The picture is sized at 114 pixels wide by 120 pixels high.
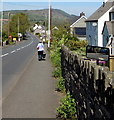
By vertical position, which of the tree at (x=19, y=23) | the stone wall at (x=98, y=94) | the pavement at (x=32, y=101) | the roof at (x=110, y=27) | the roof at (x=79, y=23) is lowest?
the pavement at (x=32, y=101)

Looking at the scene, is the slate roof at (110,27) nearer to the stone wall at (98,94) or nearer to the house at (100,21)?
the house at (100,21)

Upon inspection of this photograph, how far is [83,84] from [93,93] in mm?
1194

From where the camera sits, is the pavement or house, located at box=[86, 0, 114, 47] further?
house, located at box=[86, 0, 114, 47]

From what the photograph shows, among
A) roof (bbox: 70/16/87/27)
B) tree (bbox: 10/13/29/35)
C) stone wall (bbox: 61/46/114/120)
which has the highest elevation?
tree (bbox: 10/13/29/35)

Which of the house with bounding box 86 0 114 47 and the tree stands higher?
the tree

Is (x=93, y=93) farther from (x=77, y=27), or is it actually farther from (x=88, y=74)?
(x=77, y=27)

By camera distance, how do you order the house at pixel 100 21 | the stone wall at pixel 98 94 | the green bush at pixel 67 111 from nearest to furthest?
the stone wall at pixel 98 94 < the green bush at pixel 67 111 < the house at pixel 100 21

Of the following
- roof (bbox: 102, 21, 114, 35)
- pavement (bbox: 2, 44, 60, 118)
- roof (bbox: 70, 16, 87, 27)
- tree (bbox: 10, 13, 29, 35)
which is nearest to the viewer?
pavement (bbox: 2, 44, 60, 118)

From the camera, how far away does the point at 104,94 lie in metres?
4.31

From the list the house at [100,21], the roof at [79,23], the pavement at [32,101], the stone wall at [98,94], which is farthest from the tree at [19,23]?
the stone wall at [98,94]

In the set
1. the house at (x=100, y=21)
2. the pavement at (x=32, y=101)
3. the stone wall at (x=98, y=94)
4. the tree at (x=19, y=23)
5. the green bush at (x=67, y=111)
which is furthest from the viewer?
the tree at (x=19, y=23)

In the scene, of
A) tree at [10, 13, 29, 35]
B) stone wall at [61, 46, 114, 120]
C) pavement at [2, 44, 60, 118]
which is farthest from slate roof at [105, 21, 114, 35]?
tree at [10, 13, 29, 35]

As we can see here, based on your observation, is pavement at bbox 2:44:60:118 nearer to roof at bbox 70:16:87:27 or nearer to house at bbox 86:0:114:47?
house at bbox 86:0:114:47

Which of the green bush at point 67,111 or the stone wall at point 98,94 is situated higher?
the stone wall at point 98,94
